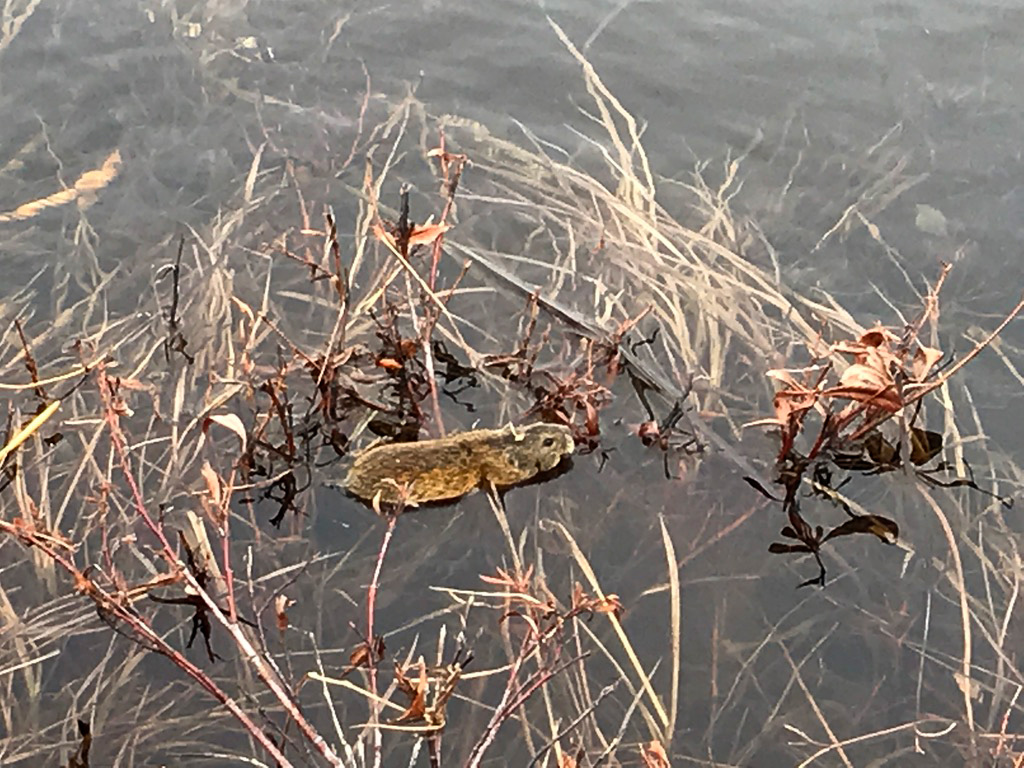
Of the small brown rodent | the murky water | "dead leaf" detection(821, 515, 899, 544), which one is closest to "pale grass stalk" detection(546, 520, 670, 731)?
the murky water

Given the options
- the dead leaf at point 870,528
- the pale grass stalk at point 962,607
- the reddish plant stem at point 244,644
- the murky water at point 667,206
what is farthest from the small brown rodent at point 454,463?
the pale grass stalk at point 962,607

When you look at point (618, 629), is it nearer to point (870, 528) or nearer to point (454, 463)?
point (454, 463)

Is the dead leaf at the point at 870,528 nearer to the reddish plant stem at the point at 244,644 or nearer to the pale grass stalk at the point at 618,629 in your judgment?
the pale grass stalk at the point at 618,629

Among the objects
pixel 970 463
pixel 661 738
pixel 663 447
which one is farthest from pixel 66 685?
pixel 970 463

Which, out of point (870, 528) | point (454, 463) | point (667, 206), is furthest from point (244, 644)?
point (667, 206)

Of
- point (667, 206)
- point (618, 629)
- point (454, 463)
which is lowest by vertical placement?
point (618, 629)

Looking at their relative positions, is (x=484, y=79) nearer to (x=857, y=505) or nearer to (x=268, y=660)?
(x=857, y=505)
